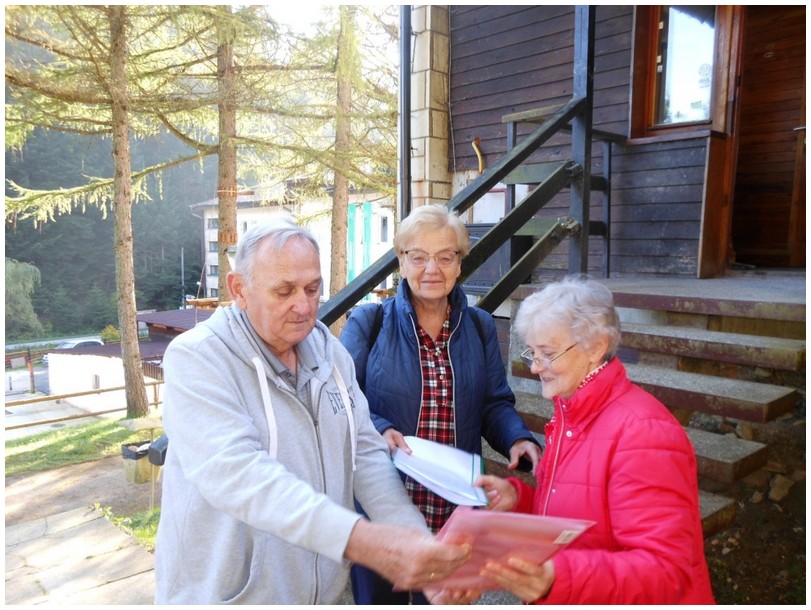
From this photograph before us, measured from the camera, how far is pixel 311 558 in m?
1.37

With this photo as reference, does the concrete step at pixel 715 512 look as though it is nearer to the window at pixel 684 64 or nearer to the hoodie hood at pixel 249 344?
the hoodie hood at pixel 249 344

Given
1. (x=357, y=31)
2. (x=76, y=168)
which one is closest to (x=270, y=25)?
(x=357, y=31)

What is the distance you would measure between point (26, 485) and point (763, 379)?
10550mm

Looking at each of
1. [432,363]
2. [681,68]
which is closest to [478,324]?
[432,363]

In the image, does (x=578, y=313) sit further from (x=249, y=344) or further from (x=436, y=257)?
(x=249, y=344)

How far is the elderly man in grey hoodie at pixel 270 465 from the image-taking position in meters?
1.17

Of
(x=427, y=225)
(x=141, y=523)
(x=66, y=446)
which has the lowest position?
(x=66, y=446)

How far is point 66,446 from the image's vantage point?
39.0ft

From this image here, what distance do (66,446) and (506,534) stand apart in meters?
13.0

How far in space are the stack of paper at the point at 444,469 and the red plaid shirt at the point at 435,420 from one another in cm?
15

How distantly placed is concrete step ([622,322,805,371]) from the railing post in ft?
2.43

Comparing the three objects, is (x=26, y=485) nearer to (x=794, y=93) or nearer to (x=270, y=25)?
(x=270, y=25)

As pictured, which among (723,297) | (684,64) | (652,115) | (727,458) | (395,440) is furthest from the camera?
Result: (652,115)

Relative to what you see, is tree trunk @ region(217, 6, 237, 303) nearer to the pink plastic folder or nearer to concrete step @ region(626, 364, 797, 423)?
concrete step @ region(626, 364, 797, 423)
